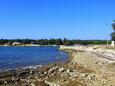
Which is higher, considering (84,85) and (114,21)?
(114,21)

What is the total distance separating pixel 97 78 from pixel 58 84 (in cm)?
362

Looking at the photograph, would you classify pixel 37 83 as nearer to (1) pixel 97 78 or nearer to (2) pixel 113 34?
(1) pixel 97 78

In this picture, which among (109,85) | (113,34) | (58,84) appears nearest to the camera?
(109,85)

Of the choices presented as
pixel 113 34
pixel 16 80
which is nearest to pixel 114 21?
pixel 113 34

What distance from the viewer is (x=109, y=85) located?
67.0ft

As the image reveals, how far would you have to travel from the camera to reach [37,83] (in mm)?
23656

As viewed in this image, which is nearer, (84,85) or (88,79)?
(84,85)

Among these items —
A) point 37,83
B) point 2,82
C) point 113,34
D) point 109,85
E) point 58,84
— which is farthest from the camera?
point 113,34

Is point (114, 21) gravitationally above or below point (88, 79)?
above

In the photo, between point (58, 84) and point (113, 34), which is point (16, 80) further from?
point (113, 34)

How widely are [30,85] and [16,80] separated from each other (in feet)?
13.1

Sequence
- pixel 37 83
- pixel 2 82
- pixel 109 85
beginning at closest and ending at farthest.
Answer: pixel 109 85 → pixel 37 83 → pixel 2 82

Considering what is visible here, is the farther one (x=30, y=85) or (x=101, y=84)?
(x=30, y=85)

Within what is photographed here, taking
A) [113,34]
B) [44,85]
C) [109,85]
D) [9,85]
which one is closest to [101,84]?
[109,85]
